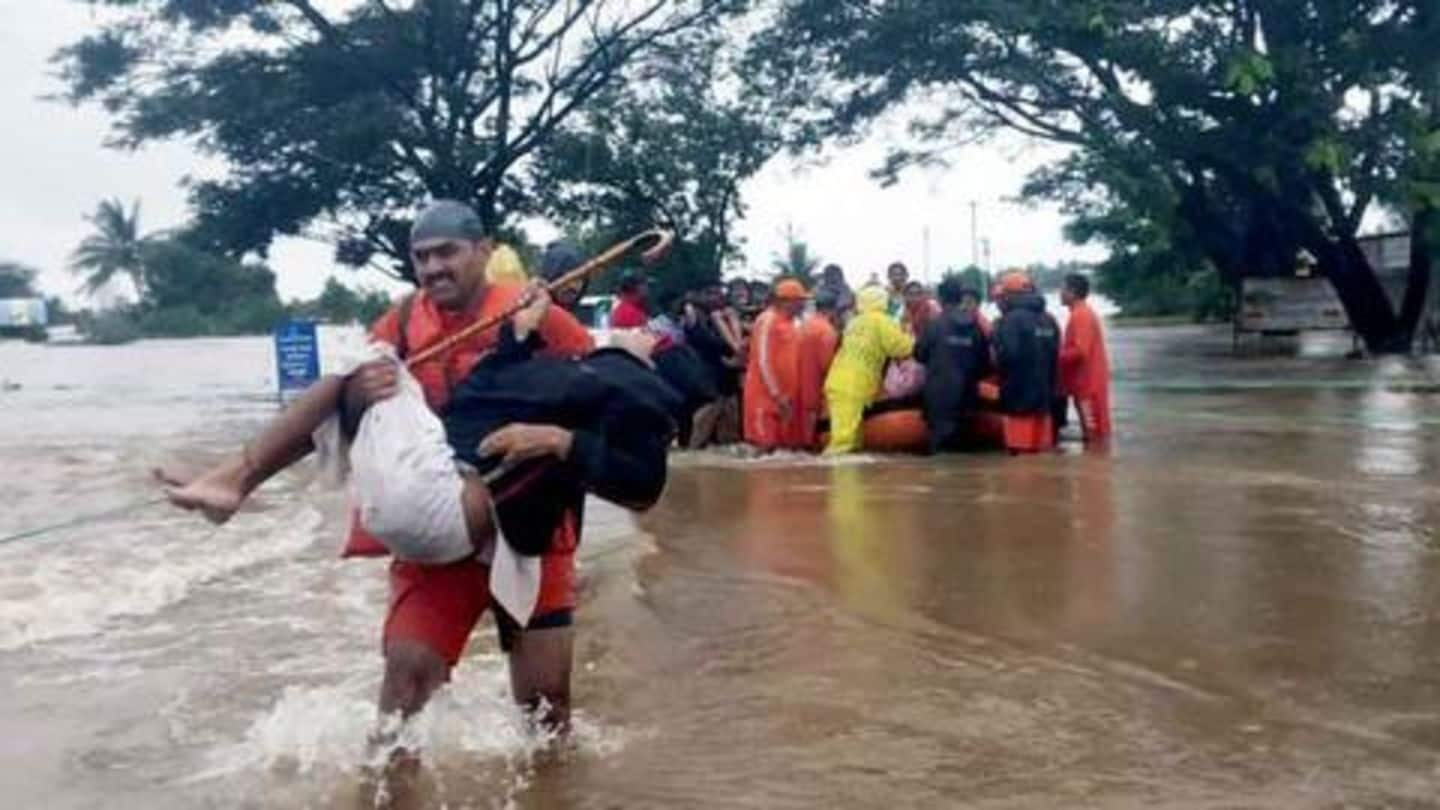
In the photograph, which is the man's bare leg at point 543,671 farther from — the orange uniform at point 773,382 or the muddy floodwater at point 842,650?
the orange uniform at point 773,382

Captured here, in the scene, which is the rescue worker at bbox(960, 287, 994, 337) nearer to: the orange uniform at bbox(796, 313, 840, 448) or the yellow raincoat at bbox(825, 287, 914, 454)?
the yellow raincoat at bbox(825, 287, 914, 454)

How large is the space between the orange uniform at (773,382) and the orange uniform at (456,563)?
8930mm

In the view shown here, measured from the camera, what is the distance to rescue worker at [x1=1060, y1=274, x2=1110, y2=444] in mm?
13195

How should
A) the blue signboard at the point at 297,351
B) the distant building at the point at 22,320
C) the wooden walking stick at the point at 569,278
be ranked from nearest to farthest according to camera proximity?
the wooden walking stick at the point at 569,278
the blue signboard at the point at 297,351
the distant building at the point at 22,320

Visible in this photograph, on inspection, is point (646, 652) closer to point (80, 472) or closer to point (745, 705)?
point (745, 705)

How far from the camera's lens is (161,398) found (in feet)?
90.9

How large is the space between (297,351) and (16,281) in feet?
277

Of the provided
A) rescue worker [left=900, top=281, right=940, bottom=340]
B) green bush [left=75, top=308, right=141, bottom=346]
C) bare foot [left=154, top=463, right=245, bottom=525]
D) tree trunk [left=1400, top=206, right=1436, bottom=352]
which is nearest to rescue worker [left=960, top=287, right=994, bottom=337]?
rescue worker [left=900, top=281, right=940, bottom=340]

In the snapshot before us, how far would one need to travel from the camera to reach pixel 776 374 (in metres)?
13.3

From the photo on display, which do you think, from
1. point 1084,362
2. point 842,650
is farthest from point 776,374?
point 842,650

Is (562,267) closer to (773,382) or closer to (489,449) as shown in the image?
(489,449)

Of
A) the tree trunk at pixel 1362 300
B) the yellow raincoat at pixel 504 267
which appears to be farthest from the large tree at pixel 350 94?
the yellow raincoat at pixel 504 267

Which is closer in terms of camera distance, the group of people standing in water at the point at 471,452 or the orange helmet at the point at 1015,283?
the group of people standing in water at the point at 471,452

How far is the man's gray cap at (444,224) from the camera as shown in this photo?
4.11 metres
